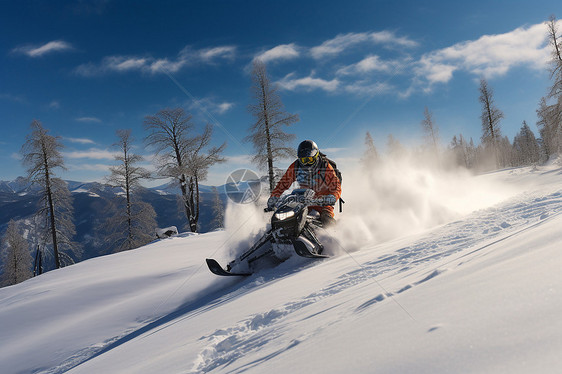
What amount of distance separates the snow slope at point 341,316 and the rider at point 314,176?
110 cm

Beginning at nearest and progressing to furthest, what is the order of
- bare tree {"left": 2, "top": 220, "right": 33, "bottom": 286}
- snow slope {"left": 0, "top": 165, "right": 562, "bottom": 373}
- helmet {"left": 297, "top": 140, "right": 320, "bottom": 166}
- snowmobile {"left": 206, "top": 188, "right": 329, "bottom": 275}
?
1. snow slope {"left": 0, "top": 165, "right": 562, "bottom": 373}
2. snowmobile {"left": 206, "top": 188, "right": 329, "bottom": 275}
3. helmet {"left": 297, "top": 140, "right": 320, "bottom": 166}
4. bare tree {"left": 2, "top": 220, "right": 33, "bottom": 286}

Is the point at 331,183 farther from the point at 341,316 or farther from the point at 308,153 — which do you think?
the point at 341,316

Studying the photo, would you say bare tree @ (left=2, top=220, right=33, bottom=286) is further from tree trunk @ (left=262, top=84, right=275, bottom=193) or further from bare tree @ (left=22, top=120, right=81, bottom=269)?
tree trunk @ (left=262, top=84, right=275, bottom=193)

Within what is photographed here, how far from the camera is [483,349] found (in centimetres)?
101

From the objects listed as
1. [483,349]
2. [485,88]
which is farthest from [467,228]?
[485,88]

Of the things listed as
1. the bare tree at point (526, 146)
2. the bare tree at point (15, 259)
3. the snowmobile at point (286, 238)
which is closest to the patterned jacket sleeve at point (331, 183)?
the snowmobile at point (286, 238)

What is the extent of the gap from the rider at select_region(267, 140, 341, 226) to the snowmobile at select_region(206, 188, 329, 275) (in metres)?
0.91

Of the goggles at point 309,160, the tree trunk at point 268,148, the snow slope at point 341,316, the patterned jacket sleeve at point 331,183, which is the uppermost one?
the tree trunk at point 268,148

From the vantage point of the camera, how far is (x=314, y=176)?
23.0ft

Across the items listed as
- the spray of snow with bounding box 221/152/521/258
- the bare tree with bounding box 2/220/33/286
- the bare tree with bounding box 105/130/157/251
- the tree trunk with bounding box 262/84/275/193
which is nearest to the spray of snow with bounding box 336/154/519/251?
the spray of snow with bounding box 221/152/521/258

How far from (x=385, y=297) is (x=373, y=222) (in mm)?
5034

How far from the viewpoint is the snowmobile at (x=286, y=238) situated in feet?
16.6

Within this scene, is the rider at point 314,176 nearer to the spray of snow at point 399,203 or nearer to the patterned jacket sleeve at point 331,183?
the patterned jacket sleeve at point 331,183

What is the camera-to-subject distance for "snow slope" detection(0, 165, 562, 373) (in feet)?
3.66
